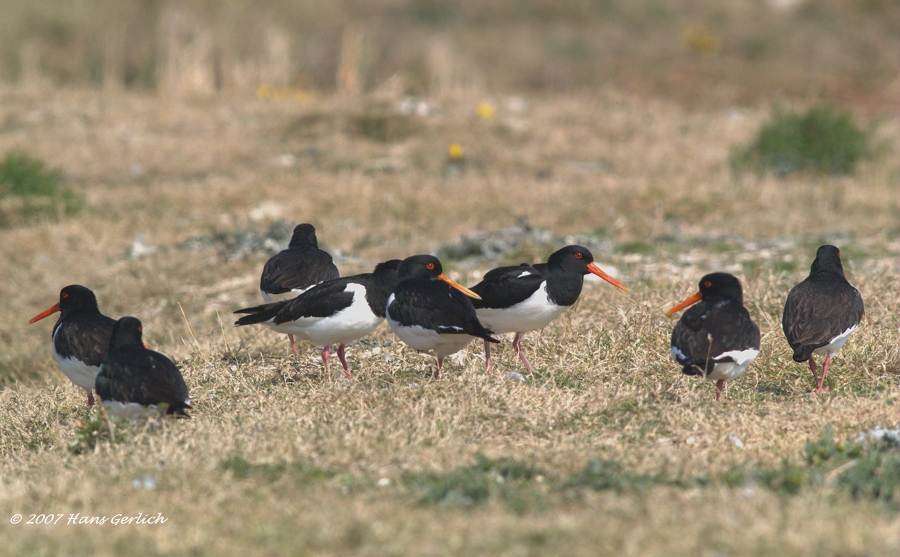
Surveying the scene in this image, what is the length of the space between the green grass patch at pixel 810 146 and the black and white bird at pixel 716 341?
973 centimetres

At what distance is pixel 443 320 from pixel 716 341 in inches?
64.7

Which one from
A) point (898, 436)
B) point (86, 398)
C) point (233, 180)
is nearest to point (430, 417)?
point (898, 436)

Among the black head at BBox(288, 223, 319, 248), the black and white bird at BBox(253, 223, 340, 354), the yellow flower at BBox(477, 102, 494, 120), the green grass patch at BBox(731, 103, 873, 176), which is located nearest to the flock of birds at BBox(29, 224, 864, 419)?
the black and white bird at BBox(253, 223, 340, 354)

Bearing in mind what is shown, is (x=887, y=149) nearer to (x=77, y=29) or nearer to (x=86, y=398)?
(x=86, y=398)

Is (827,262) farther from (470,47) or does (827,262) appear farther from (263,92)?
(470,47)

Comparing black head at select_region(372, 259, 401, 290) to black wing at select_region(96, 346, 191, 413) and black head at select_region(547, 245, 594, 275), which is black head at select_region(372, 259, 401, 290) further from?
black wing at select_region(96, 346, 191, 413)

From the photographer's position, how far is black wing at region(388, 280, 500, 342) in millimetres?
6215

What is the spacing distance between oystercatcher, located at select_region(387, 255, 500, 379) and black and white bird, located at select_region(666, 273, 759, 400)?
3.80 ft

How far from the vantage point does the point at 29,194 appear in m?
13.5

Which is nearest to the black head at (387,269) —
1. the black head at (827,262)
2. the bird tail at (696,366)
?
the bird tail at (696,366)

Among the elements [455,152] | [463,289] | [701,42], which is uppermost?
[701,42]

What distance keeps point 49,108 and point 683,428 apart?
15952 mm

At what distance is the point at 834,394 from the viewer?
21.0ft

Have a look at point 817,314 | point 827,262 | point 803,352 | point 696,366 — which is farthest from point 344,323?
point 827,262
